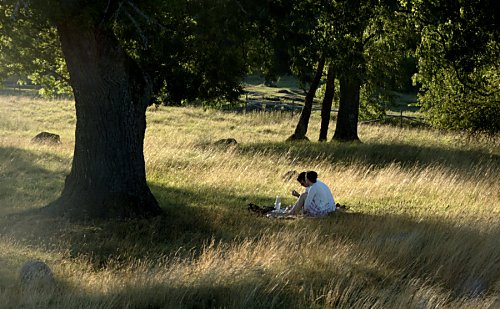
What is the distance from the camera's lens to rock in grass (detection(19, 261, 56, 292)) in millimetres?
6297

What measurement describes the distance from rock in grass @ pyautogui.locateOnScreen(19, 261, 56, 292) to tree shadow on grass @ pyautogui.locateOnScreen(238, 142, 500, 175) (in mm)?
11089

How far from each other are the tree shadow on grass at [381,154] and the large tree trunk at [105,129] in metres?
7.10

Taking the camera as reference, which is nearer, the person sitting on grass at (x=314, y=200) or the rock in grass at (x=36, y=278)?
the rock in grass at (x=36, y=278)

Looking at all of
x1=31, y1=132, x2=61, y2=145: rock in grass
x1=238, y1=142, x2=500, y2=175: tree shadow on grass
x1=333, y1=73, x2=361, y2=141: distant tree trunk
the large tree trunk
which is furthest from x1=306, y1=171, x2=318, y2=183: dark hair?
x1=31, y1=132, x2=61, y2=145: rock in grass

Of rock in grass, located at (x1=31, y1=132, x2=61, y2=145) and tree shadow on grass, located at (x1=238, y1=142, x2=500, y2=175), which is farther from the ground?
tree shadow on grass, located at (x1=238, y1=142, x2=500, y2=175)

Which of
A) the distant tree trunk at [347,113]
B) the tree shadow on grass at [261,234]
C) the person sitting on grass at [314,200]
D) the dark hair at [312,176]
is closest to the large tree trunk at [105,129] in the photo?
the tree shadow on grass at [261,234]

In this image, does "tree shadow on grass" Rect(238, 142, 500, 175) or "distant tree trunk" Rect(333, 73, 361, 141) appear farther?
"distant tree trunk" Rect(333, 73, 361, 141)

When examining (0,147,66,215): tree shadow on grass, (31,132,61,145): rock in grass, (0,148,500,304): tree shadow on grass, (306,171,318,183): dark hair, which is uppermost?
(306,171,318,183): dark hair

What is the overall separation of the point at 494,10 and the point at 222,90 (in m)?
8.78

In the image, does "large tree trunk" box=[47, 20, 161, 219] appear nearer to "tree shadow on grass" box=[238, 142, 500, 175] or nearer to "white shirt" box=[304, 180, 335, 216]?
"white shirt" box=[304, 180, 335, 216]

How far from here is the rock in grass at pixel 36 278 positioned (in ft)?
20.7

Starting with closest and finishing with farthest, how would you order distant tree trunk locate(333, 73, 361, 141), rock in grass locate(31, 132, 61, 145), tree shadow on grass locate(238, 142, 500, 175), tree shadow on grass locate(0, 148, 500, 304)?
1. tree shadow on grass locate(0, 148, 500, 304)
2. tree shadow on grass locate(238, 142, 500, 175)
3. rock in grass locate(31, 132, 61, 145)
4. distant tree trunk locate(333, 73, 361, 141)

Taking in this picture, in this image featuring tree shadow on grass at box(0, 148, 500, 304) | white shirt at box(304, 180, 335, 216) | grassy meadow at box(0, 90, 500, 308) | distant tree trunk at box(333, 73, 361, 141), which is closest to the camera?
grassy meadow at box(0, 90, 500, 308)

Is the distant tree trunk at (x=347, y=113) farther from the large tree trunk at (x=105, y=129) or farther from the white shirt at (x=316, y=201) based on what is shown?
the large tree trunk at (x=105, y=129)
